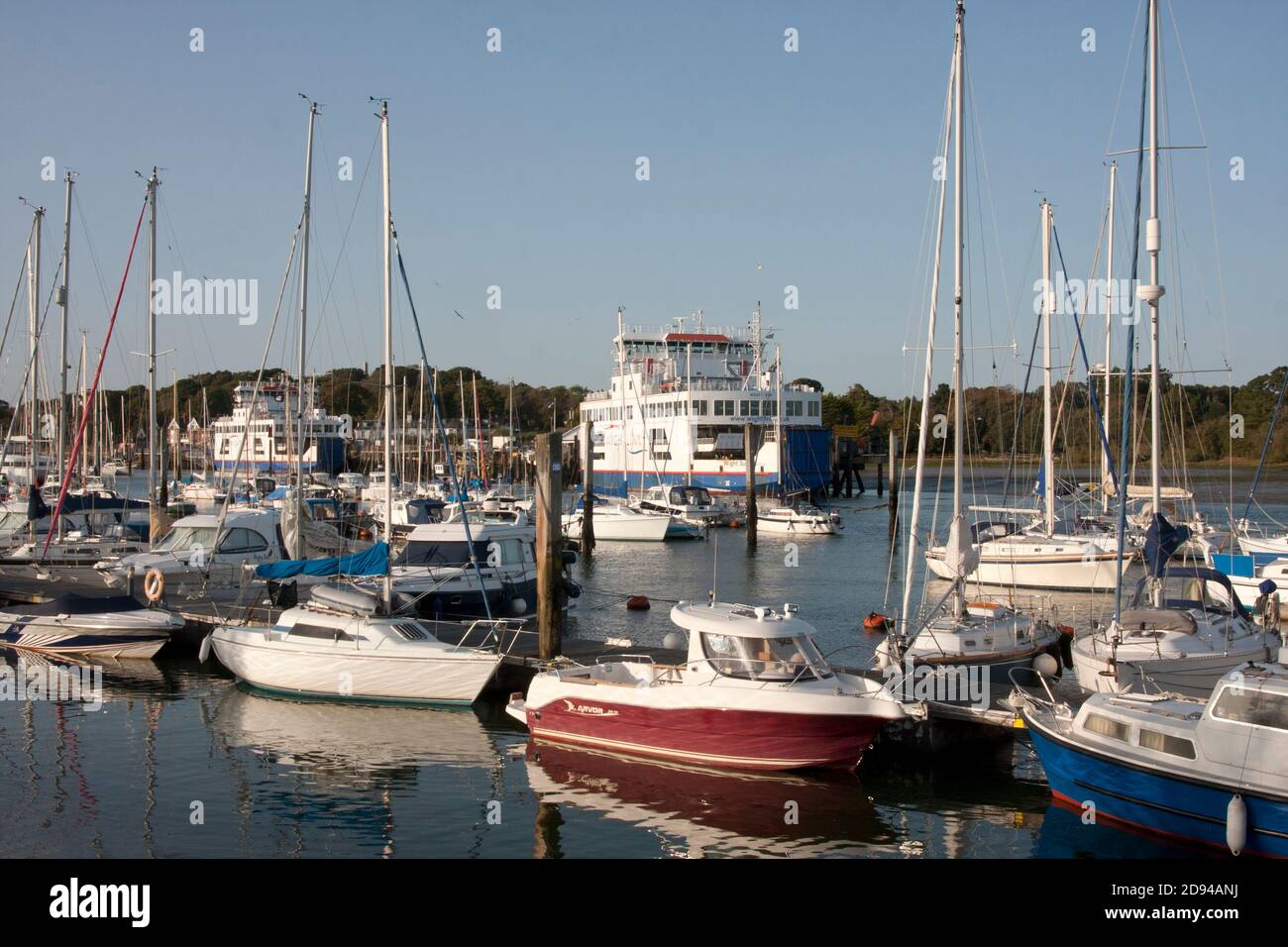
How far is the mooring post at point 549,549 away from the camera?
19.2m

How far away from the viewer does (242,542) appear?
28.0 metres

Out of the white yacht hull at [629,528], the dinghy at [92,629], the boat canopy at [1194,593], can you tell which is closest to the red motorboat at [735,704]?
the boat canopy at [1194,593]

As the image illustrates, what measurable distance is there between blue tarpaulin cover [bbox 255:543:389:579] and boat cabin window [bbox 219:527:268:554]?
493cm

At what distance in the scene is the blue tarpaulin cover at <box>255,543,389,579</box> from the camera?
21828mm

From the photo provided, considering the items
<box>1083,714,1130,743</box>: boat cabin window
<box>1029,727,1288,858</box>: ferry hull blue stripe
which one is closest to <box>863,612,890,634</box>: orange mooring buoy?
<box>1029,727,1288,858</box>: ferry hull blue stripe

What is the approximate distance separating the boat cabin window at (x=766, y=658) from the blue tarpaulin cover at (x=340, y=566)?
815 cm

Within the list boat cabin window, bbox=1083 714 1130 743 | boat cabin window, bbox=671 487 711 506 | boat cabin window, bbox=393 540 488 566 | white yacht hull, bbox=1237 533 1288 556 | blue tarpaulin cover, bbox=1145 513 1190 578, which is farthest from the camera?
boat cabin window, bbox=671 487 711 506

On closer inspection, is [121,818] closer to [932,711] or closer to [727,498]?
[932,711]

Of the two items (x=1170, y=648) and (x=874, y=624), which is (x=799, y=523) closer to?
(x=874, y=624)

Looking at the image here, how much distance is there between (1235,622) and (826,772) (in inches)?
305

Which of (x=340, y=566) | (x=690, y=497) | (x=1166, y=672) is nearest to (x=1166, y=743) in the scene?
(x=1166, y=672)

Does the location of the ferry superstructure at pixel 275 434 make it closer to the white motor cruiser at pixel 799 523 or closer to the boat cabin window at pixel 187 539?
the white motor cruiser at pixel 799 523

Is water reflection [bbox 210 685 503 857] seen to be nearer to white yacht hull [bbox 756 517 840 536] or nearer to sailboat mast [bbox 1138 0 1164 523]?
sailboat mast [bbox 1138 0 1164 523]
